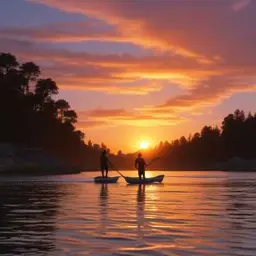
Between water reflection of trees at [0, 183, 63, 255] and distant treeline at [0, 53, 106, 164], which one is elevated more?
distant treeline at [0, 53, 106, 164]

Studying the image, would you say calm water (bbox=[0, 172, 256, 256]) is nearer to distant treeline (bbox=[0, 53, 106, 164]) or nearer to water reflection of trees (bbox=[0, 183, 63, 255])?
water reflection of trees (bbox=[0, 183, 63, 255])

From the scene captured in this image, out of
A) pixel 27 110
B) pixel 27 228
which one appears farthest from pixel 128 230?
pixel 27 110

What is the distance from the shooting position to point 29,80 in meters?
169

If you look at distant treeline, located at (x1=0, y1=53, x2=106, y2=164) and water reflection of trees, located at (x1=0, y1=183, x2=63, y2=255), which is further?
distant treeline, located at (x1=0, y1=53, x2=106, y2=164)

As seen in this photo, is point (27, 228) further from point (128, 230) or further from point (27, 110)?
point (27, 110)

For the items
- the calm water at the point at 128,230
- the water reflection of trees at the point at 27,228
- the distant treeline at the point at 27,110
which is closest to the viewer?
the calm water at the point at 128,230

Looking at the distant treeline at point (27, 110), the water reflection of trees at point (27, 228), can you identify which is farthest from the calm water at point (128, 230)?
the distant treeline at point (27, 110)

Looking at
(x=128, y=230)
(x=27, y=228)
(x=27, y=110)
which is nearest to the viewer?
(x=128, y=230)

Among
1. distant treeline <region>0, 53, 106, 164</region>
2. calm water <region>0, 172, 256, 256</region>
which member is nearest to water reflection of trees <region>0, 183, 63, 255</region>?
calm water <region>0, 172, 256, 256</region>

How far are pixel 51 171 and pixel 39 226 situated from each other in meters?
110

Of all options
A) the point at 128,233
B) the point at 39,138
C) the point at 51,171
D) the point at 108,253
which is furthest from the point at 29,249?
the point at 39,138

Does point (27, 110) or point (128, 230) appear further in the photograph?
point (27, 110)

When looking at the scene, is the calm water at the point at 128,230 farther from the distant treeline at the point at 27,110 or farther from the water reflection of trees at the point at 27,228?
the distant treeline at the point at 27,110

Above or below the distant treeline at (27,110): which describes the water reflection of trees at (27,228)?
below
